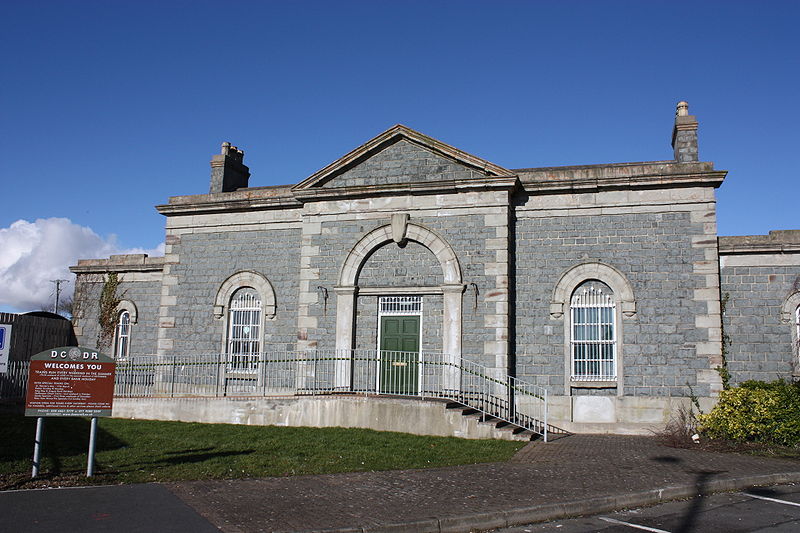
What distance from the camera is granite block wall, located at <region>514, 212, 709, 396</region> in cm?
1463

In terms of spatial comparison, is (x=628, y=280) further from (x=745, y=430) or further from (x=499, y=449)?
(x=499, y=449)

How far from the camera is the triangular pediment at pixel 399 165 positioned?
15.9 meters

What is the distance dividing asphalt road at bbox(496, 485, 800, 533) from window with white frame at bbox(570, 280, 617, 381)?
20.1 feet

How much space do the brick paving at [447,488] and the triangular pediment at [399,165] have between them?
700 centimetres

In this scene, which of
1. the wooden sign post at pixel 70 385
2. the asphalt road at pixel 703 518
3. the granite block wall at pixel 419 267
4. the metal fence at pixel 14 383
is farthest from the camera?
the metal fence at pixel 14 383

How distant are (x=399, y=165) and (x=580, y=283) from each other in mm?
5162

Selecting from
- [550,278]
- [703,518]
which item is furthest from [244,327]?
[703,518]

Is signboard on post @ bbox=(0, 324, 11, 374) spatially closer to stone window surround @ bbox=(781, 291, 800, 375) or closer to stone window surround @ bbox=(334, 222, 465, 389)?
stone window surround @ bbox=(334, 222, 465, 389)

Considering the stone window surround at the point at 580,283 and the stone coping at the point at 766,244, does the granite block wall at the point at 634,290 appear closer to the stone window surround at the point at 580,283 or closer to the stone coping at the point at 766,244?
the stone window surround at the point at 580,283

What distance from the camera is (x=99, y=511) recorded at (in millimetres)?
7078

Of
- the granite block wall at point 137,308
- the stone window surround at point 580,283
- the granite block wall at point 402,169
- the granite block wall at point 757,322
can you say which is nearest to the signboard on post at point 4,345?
the granite block wall at point 402,169

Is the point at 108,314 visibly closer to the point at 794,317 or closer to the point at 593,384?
the point at 593,384

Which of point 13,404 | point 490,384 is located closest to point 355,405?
point 490,384

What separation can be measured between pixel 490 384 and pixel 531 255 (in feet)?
10.6
